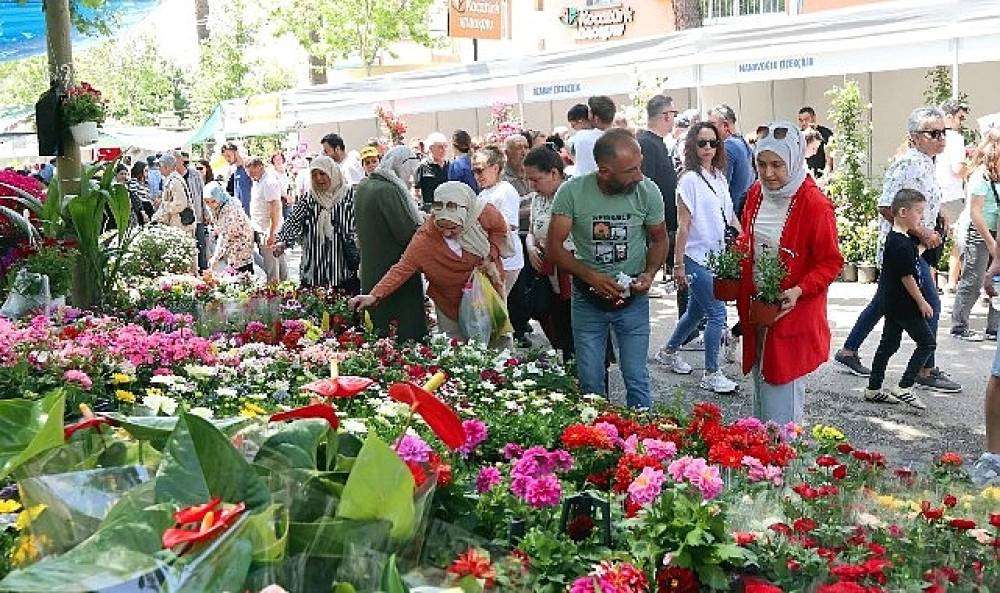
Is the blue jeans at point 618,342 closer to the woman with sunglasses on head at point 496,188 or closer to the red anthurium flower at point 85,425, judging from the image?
the woman with sunglasses on head at point 496,188

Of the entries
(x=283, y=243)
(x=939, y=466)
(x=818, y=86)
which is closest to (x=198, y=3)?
(x=818, y=86)

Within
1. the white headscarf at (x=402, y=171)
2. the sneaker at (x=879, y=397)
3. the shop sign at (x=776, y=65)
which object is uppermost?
the shop sign at (x=776, y=65)

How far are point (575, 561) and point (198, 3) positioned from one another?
175 feet

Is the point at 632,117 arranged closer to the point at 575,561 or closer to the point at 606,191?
the point at 606,191

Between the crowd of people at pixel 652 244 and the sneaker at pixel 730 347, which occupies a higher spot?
the crowd of people at pixel 652 244

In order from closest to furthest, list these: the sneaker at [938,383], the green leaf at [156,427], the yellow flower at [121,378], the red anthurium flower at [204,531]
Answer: the red anthurium flower at [204,531] → the green leaf at [156,427] → the yellow flower at [121,378] → the sneaker at [938,383]

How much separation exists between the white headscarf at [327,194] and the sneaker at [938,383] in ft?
14.1

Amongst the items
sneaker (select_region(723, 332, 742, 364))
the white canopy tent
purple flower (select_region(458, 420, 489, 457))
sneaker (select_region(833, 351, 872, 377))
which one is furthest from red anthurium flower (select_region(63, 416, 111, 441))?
the white canopy tent

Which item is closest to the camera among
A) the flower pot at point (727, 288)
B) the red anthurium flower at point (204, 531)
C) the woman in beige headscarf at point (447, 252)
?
the red anthurium flower at point (204, 531)

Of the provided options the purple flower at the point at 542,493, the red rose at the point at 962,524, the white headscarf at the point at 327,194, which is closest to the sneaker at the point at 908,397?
the white headscarf at the point at 327,194

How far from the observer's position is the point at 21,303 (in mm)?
6809

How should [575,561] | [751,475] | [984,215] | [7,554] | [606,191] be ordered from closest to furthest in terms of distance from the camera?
[7,554]
[575,561]
[751,475]
[606,191]
[984,215]

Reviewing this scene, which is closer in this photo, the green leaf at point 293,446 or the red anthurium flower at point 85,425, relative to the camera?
the green leaf at point 293,446

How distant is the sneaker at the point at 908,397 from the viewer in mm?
7852
